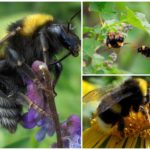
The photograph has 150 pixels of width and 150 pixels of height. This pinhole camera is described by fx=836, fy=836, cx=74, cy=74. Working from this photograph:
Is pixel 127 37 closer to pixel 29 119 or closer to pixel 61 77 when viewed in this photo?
pixel 61 77

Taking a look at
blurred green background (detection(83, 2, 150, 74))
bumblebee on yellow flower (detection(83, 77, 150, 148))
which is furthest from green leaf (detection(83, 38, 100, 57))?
bumblebee on yellow flower (detection(83, 77, 150, 148))

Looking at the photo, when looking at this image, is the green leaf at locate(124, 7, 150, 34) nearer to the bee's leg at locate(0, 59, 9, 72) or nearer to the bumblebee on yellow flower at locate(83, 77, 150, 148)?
the bumblebee on yellow flower at locate(83, 77, 150, 148)

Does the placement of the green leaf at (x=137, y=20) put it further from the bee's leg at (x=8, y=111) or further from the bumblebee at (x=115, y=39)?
the bee's leg at (x=8, y=111)

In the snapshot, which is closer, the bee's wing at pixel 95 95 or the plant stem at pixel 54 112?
the plant stem at pixel 54 112

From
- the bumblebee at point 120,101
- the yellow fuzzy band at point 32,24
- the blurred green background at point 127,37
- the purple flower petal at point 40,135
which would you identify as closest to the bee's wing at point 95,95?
the bumblebee at point 120,101

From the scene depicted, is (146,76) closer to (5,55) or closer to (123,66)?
(123,66)

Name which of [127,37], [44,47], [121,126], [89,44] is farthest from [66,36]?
[121,126]
